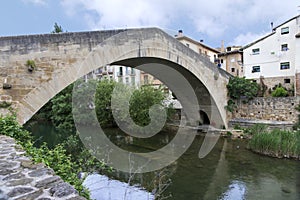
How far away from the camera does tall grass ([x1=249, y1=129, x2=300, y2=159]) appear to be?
7404mm

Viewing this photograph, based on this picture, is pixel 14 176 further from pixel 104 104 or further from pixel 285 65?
pixel 285 65

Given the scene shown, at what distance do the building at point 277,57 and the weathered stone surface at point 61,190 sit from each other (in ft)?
51.3

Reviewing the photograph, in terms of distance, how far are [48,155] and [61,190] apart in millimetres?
1665

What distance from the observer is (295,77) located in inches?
564

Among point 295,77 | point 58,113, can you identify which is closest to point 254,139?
point 295,77

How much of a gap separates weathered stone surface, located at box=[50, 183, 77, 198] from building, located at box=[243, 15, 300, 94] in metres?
15.6

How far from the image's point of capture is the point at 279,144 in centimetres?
765

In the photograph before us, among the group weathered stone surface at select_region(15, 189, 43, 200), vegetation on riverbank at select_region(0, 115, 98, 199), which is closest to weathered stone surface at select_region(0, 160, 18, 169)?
vegetation on riverbank at select_region(0, 115, 98, 199)

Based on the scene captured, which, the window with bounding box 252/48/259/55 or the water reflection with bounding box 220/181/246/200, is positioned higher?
the window with bounding box 252/48/259/55

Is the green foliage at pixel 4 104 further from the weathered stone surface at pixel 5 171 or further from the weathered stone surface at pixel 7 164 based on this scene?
the weathered stone surface at pixel 5 171

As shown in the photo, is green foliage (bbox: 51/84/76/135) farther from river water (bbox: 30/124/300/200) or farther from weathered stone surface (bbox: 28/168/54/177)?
weathered stone surface (bbox: 28/168/54/177)

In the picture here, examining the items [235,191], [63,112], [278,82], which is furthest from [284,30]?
[63,112]

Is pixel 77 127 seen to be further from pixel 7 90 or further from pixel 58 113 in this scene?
pixel 7 90

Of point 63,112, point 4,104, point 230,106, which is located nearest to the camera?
point 4,104
